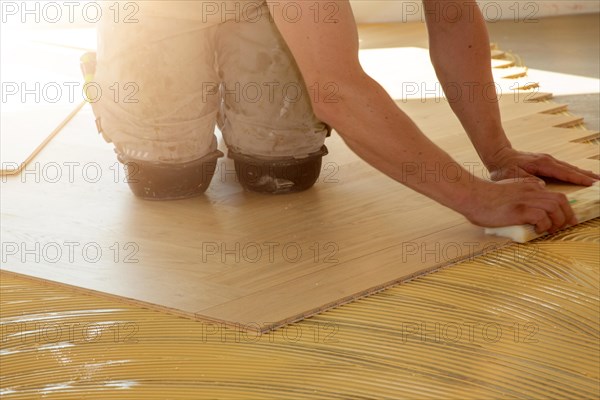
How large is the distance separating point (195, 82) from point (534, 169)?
0.89 metres

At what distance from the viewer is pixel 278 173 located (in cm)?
232

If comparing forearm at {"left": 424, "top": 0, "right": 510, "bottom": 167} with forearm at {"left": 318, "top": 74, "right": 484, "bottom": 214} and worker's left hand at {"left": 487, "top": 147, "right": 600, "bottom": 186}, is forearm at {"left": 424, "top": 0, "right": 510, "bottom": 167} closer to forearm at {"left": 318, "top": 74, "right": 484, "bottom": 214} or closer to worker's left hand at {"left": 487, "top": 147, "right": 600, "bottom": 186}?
worker's left hand at {"left": 487, "top": 147, "right": 600, "bottom": 186}

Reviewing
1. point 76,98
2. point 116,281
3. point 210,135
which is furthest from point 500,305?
point 76,98

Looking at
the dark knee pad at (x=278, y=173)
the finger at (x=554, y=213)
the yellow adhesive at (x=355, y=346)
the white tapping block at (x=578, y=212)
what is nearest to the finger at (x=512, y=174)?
the white tapping block at (x=578, y=212)

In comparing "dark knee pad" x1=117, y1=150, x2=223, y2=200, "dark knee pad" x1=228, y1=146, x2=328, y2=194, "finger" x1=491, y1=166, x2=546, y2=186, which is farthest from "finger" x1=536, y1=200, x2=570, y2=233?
"dark knee pad" x1=117, y1=150, x2=223, y2=200

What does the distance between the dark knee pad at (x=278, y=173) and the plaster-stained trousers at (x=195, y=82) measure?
0.02 m

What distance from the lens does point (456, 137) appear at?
2.78 meters

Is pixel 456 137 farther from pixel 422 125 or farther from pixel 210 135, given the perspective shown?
pixel 210 135

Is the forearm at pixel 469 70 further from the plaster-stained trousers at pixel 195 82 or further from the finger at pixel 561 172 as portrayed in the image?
the plaster-stained trousers at pixel 195 82

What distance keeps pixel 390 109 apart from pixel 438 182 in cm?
18

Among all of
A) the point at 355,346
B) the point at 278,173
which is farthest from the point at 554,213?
the point at 278,173

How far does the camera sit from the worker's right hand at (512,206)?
1842 millimetres

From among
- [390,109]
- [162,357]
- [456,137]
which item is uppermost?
[390,109]

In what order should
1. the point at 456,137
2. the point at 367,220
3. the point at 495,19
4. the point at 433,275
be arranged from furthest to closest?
the point at 495,19 → the point at 456,137 → the point at 367,220 → the point at 433,275
